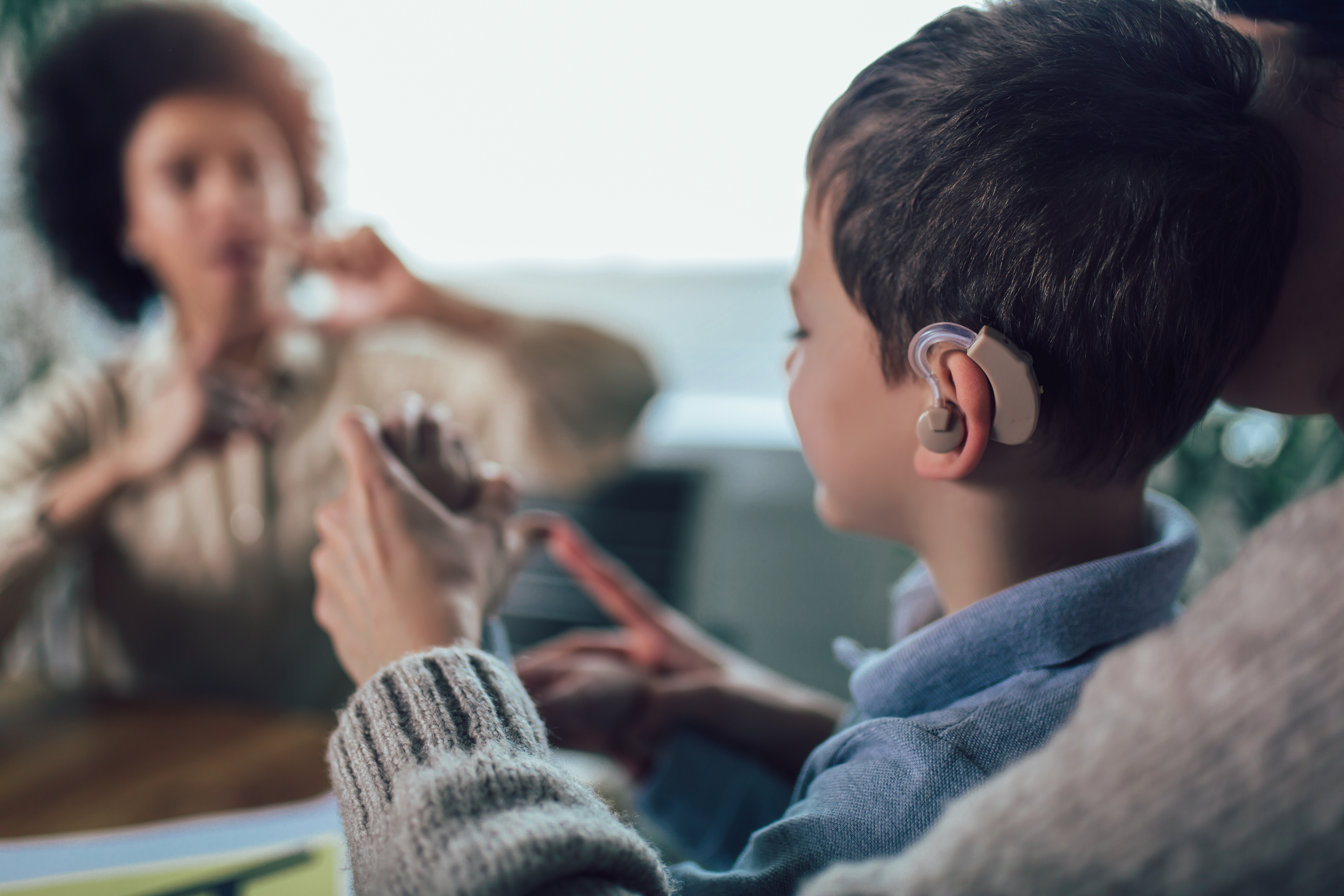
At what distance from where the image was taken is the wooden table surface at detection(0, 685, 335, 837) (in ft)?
2.20

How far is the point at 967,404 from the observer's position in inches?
15.5

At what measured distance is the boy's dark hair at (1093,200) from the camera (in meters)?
0.37

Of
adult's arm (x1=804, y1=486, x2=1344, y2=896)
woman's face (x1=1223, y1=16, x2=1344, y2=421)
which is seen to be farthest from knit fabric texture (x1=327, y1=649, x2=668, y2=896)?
woman's face (x1=1223, y1=16, x2=1344, y2=421)

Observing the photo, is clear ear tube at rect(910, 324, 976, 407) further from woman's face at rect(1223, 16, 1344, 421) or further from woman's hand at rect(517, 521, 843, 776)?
woman's hand at rect(517, 521, 843, 776)

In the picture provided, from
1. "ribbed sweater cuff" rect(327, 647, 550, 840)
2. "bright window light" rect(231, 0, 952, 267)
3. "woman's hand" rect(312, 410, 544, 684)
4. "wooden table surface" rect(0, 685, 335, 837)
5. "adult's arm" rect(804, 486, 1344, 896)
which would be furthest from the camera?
"bright window light" rect(231, 0, 952, 267)

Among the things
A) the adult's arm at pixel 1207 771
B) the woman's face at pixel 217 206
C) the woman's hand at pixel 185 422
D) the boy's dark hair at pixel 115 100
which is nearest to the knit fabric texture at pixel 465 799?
the adult's arm at pixel 1207 771

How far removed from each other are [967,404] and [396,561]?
329 mm

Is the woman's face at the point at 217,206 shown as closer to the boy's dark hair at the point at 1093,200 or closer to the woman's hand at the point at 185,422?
the woman's hand at the point at 185,422

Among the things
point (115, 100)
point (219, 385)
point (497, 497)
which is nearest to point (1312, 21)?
point (497, 497)

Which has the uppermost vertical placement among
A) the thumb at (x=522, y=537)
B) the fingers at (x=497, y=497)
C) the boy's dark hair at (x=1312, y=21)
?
the boy's dark hair at (x=1312, y=21)

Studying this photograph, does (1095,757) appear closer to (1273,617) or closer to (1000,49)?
(1273,617)

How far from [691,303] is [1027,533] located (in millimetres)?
1778

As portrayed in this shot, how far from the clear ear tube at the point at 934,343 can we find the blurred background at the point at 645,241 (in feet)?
0.93

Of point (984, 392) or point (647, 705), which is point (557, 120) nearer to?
point (647, 705)
